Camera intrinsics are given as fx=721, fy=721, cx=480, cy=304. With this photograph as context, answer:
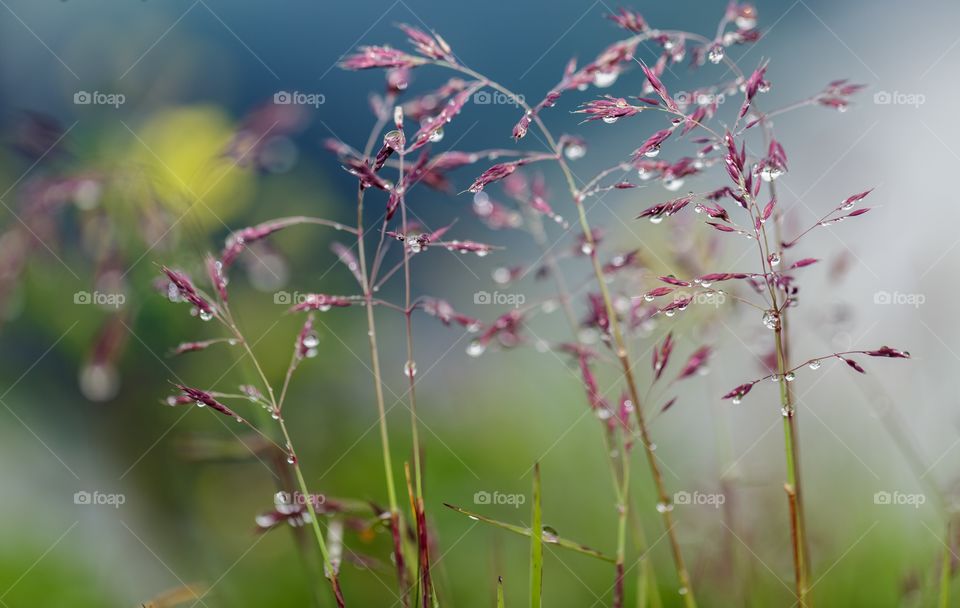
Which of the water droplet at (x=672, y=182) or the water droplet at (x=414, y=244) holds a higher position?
the water droplet at (x=672, y=182)

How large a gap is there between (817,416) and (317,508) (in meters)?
1.26

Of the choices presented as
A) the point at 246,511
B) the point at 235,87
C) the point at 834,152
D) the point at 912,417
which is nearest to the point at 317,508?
the point at 246,511

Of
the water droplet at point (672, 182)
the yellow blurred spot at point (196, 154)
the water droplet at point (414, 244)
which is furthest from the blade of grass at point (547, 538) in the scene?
the yellow blurred spot at point (196, 154)

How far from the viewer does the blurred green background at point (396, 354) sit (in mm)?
1313

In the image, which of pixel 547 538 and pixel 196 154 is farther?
pixel 196 154

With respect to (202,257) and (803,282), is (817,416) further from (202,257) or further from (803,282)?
(202,257)

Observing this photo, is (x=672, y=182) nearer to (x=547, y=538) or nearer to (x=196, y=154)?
(x=547, y=538)

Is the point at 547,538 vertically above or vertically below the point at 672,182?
below

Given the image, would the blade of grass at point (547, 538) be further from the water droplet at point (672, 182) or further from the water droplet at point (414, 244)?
the water droplet at point (672, 182)

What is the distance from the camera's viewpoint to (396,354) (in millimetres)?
1772

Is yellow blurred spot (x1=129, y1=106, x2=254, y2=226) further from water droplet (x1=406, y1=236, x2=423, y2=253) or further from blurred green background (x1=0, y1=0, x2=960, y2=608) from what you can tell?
water droplet (x1=406, y1=236, x2=423, y2=253)

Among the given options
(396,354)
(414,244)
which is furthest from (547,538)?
(396,354)

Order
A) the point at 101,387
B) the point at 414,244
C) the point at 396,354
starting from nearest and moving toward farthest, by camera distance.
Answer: the point at 414,244, the point at 101,387, the point at 396,354

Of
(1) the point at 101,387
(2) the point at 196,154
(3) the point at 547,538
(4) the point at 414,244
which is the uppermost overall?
(2) the point at 196,154
